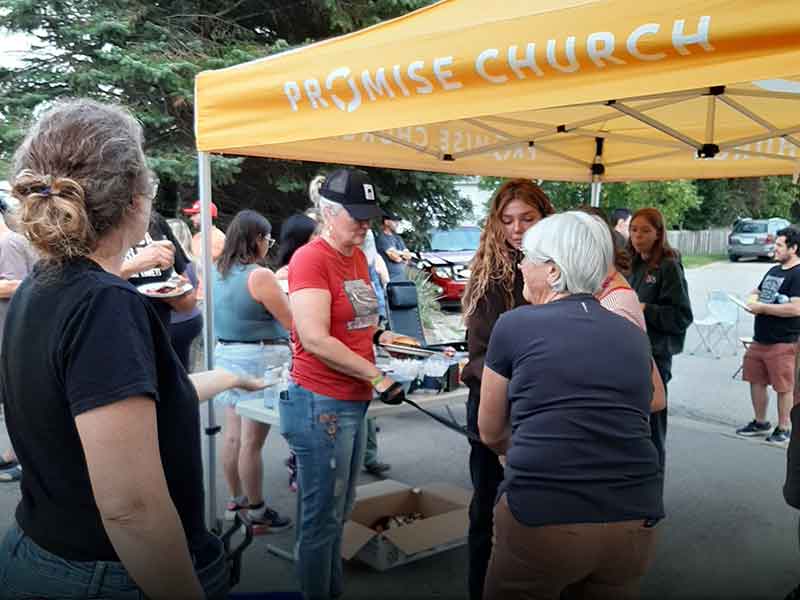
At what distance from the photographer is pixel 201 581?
4.64 feet

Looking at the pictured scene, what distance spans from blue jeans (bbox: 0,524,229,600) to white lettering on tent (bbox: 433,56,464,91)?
167cm

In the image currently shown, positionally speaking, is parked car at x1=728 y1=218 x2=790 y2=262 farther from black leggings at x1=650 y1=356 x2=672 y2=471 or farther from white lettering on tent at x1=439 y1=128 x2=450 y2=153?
white lettering on tent at x1=439 y1=128 x2=450 y2=153

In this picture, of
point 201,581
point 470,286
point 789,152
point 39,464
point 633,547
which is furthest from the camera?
point 789,152

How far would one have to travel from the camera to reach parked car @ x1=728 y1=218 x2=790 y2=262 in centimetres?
2702

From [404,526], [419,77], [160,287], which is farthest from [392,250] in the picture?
[419,77]

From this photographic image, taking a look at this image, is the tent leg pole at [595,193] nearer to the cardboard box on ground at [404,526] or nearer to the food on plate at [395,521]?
the cardboard box on ground at [404,526]

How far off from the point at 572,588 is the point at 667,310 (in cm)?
279

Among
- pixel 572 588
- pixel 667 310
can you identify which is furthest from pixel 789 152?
pixel 572 588

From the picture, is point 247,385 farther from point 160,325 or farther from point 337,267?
point 337,267

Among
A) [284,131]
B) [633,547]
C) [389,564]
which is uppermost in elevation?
[284,131]

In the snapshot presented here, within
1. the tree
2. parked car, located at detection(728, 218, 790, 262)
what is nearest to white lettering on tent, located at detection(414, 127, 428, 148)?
the tree

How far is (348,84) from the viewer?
2.47 m

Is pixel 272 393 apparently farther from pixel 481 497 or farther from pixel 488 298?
pixel 488 298

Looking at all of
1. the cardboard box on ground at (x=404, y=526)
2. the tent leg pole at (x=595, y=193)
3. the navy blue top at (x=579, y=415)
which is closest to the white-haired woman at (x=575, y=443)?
the navy blue top at (x=579, y=415)
